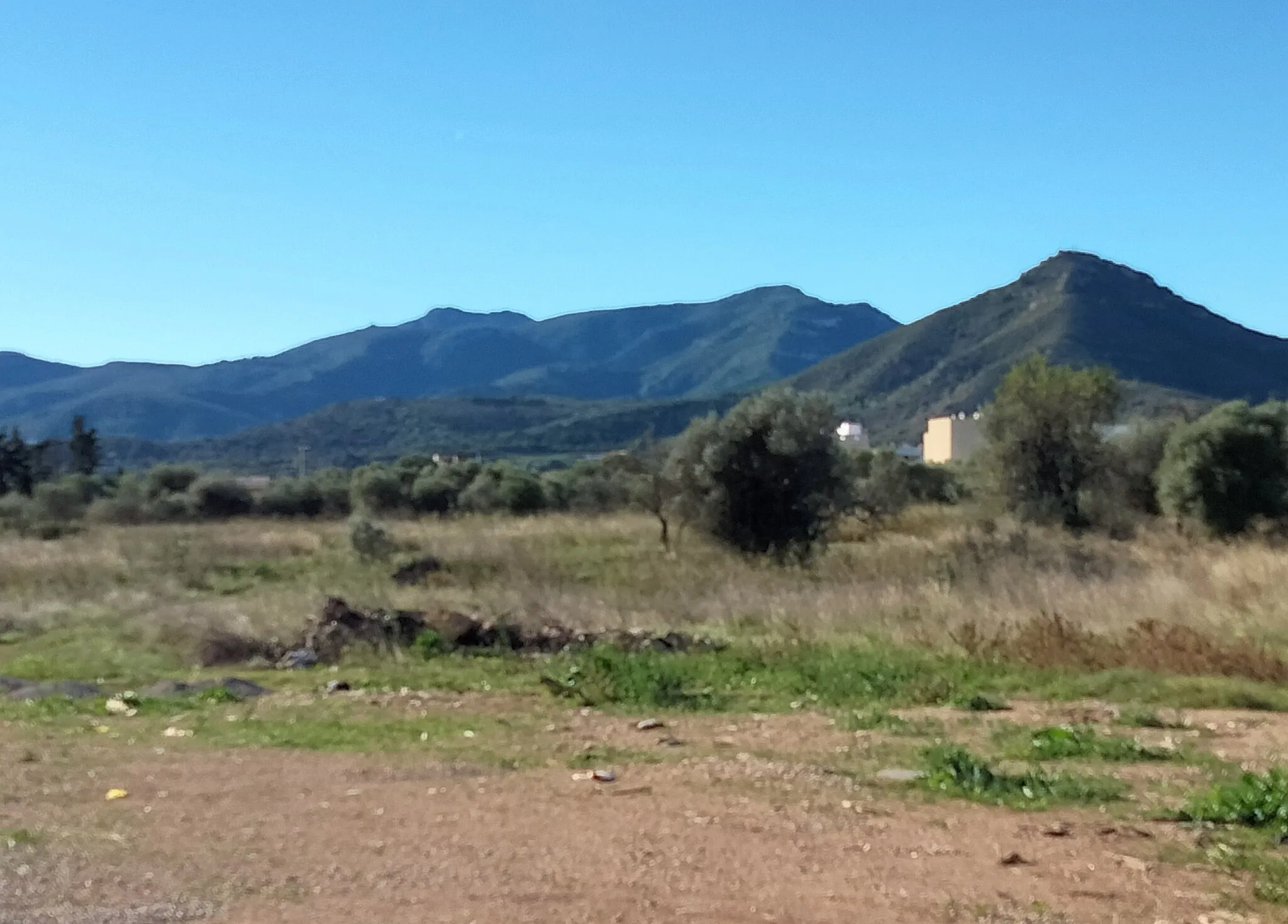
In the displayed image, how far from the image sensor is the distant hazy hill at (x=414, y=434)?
13450 cm

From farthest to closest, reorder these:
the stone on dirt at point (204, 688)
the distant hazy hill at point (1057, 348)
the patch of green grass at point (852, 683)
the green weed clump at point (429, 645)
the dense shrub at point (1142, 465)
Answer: the distant hazy hill at point (1057, 348) < the dense shrub at point (1142, 465) < the green weed clump at point (429, 645) < the stone on dirt at point (204, 688) < the patch of green grass at point (852, 683)

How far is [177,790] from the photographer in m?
7.21

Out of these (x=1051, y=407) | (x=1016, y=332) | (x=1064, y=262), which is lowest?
(x=1051, y=407)

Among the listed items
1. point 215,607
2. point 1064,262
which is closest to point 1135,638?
point 215,607

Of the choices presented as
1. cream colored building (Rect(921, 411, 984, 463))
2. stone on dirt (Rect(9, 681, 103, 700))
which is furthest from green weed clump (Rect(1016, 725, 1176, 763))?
cream colored building (Rect(921, 411, 984, 463))

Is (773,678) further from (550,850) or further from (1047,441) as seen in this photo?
(1047,441)

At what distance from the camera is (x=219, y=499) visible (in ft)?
182

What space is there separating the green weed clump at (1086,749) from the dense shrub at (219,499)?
162ft

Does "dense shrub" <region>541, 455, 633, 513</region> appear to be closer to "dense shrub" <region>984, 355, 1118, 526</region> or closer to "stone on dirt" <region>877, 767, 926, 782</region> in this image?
"dense shrub" <region>984, 355, 1118, 526</region>

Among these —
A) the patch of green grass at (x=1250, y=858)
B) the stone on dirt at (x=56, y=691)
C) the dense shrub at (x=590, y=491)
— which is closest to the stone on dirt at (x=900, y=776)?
the patch of green grass at (x=1250, y=858)

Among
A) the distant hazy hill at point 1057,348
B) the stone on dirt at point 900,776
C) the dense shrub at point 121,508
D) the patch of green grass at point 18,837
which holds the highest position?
the distant hazy hill at point 1057,348

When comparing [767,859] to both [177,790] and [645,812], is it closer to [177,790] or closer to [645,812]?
[645,812]

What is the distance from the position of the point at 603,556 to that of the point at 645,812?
2170 centimetres

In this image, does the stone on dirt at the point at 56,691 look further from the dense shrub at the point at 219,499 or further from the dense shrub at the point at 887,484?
the dense shrub at the point at 219,499
